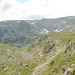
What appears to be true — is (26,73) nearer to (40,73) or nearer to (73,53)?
(40,73)

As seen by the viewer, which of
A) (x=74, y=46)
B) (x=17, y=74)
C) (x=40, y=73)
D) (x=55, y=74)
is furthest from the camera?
(x=17, y=74)

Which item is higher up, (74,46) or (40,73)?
(74,46)

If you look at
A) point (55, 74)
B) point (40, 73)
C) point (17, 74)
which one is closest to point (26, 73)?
point (17, 74)

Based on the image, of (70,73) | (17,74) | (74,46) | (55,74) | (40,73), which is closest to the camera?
(70,73)

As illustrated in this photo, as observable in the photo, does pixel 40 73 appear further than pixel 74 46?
No

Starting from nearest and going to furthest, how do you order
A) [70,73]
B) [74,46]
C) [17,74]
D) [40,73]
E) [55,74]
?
[70,73]
[55,74]
[40,73]
[74,46]
[17,74]

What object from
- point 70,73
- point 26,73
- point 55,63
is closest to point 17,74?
point 26,73

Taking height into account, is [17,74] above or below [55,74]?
below

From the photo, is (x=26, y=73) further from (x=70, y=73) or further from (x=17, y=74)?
(x=70, y=73)

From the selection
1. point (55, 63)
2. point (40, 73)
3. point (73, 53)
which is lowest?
point (40, 73)
